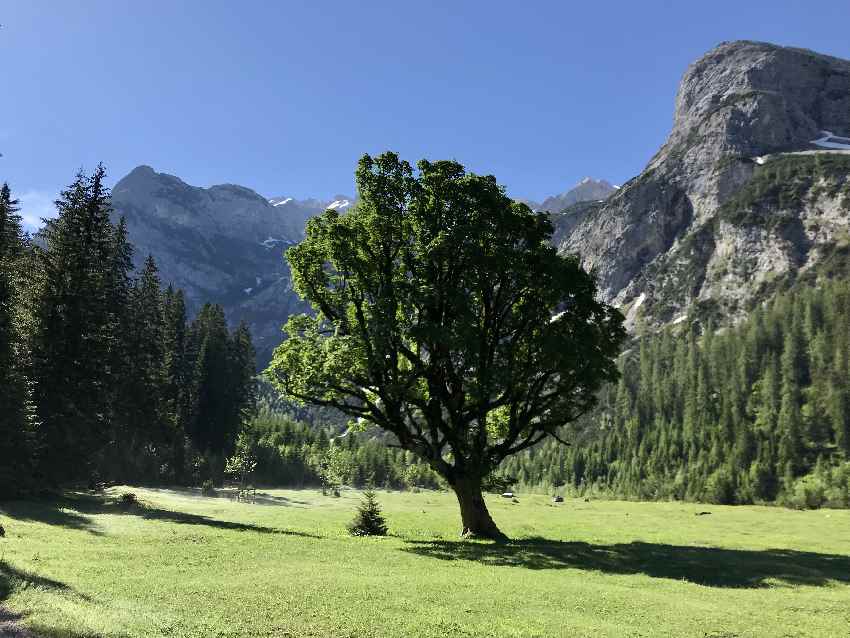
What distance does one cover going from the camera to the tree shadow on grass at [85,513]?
2879 centimetres

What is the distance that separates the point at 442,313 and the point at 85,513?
75.5 feet

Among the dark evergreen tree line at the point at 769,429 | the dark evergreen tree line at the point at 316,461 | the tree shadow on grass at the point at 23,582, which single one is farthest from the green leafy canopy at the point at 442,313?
the dark evergreen tree line at the point at 769,429

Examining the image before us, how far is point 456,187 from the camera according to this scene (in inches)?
1272

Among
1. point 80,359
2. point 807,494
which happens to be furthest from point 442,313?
point 807,494

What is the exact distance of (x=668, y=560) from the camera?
26984 millimetres

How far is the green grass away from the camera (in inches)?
514

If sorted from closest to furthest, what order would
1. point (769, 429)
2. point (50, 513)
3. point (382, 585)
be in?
point (382, 585), point (50, 513), point (769, 429)

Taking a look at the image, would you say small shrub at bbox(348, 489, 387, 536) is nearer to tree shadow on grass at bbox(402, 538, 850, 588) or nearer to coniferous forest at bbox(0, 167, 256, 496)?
tree shadow on grass at bbox(402, 538, 850, 588)

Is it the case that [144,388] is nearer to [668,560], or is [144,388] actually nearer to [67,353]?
[67,353]

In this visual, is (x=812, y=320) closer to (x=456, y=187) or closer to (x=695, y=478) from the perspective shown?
(x=695, y=478)

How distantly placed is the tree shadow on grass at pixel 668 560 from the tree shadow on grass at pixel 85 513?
950 centimetres

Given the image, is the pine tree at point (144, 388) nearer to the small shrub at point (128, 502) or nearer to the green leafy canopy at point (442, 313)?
the small shrub at point (128, 502)

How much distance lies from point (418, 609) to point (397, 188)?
23.4 m

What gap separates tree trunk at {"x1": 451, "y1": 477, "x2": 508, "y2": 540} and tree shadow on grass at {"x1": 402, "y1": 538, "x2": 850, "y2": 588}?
2.27 m
